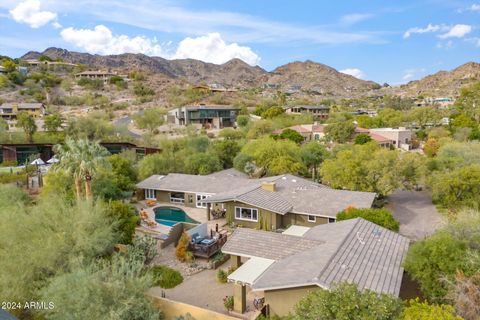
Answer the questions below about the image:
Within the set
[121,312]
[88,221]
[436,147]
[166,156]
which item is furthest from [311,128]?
[121,312]

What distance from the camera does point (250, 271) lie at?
55.2 ft

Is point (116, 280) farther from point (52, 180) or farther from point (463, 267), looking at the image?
point (52, 180)

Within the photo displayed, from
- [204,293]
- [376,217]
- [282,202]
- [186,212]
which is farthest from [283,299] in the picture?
[186,212]

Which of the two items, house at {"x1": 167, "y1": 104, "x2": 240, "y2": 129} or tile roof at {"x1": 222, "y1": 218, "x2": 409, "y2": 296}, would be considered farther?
house at {"x1": 167, "y1": 104, "x2": 240, "y2": 129}

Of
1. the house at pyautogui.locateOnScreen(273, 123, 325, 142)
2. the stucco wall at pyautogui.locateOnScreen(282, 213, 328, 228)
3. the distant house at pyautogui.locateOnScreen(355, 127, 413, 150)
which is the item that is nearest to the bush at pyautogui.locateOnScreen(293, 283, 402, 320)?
the stucco wall at pyautogui.locateOnScreen(282, 213, 328, 228)

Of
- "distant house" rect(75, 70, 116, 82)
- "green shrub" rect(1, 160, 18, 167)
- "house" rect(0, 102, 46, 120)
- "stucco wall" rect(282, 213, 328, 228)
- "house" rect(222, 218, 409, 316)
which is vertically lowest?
"stucco wall" rect(282, 213, 328, 228)

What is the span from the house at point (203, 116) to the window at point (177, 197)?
4868 centimetres

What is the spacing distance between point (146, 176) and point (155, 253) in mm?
18418

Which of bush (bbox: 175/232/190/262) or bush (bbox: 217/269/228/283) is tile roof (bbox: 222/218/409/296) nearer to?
bush (bbox: 217/269/228/283)

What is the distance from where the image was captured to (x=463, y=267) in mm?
14492

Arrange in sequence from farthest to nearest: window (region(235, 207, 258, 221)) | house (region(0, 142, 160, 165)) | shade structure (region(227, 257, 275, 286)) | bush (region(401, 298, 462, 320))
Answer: house (region(0, 142, 160, 165))
window (region(235, 207, 258, 221))
shade structure (region(227, 257, 275, 286))
bush (region(401, 298, 462, 320))

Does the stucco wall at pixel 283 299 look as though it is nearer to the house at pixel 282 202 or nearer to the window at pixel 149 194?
the house at pixel 282 202

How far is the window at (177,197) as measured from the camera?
35.2 m

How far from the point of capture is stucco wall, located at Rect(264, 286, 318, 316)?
48.0ft
